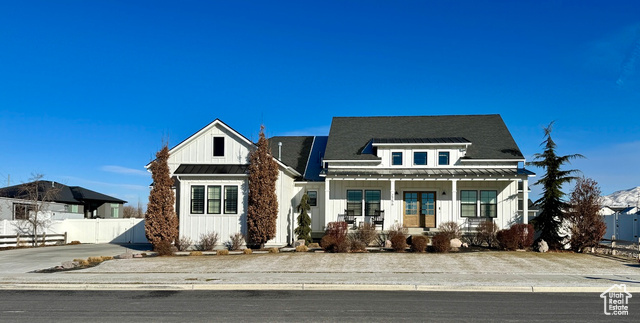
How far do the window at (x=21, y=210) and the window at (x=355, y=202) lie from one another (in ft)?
67.6

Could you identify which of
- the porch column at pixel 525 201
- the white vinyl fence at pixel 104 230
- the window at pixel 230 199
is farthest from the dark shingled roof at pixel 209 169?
the porch column at pixel 525 201

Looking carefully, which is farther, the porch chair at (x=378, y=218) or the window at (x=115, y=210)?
the window at (x=115, y=210)

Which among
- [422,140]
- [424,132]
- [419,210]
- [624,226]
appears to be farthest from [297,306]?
[624,226]

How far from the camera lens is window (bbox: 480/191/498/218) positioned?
86.1 ft

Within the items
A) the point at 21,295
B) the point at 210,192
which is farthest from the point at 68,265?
the point at 210,192

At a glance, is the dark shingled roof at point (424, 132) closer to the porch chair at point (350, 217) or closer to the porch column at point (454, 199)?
the porch column at point (454, 199)

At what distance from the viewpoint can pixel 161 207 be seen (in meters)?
23.4

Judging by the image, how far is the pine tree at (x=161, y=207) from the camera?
23234mm

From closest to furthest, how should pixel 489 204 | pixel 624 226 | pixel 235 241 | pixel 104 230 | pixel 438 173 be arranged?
pixel 235 241, pixel 438 173, pixel 489 204, pixel 104 230, pixel 624 226

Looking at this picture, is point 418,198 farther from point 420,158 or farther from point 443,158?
point 443,158

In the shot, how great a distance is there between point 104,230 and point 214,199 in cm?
1279

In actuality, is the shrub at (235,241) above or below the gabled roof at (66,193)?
below

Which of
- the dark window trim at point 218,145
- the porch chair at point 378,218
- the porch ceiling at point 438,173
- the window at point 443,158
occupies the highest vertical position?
the dark window trim at point 218,145

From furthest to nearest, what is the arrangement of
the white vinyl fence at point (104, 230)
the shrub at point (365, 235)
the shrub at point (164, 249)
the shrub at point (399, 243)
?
the white vinyl fence at point (104, 230) < the shrub at point (365, 235) < the shrub at point (164, 249) < the shrub at point (399, 243)
